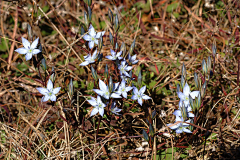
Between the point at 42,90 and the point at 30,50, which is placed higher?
the point at 30,50

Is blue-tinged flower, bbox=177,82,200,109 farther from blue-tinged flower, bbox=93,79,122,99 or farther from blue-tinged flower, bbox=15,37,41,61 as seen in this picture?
blue-tinged flower, bbox=15,37,41,61

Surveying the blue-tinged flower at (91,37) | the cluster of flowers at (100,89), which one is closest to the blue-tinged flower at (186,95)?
the cluster of flowers at (100,89)

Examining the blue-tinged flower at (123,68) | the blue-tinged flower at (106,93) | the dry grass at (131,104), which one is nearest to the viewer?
the blue-tinged flower at (106,93)

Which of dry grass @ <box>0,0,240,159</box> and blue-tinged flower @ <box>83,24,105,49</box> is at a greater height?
blue-tinged flower @ <box>83,24,105,49</box>

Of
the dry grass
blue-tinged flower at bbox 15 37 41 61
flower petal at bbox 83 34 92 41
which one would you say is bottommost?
the dry grass

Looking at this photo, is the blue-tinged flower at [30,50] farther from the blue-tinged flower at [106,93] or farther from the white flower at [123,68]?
the white flower at [123,68]

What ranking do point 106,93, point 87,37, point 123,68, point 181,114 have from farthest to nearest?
point 87,37
point 123,68
point 181,114
point 106,93

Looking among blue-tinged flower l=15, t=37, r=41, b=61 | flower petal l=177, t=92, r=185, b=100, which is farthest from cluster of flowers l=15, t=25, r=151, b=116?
flower petal l=177, t=92, r=185, b=100

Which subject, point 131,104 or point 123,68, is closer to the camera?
point 123,68

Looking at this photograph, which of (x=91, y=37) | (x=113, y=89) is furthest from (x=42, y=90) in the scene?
(x=91, y=37)

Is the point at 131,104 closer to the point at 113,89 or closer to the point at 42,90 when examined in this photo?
the point at 113,89

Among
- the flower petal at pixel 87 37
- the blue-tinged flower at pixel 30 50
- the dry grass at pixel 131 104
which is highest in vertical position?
the flower petal at pixel 87 37

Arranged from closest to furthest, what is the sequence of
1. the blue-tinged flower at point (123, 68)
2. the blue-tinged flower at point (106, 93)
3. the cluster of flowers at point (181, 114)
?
1. the blue-tinged flower at point (106, 93)
2. the cluster of flowers at point (181, 114)
3. the blue-tinged flower at point (123, 68)
